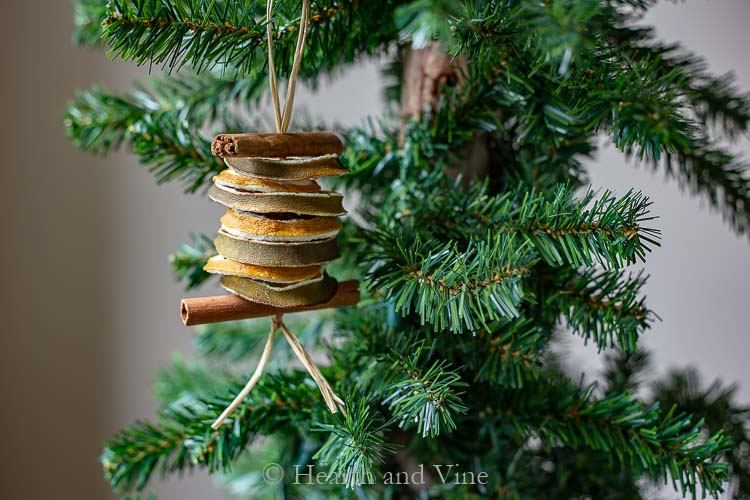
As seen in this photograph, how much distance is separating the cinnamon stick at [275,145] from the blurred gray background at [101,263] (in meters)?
0.52

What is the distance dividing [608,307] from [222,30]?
0.27m

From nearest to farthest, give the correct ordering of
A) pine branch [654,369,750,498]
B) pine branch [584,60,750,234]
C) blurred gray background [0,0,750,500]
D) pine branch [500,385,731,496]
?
pine branch [584,60,750,234] → pine branch [500,385,731,496] → pine branch [654,369,750,498] → blurred gray background [0,0,750,500]

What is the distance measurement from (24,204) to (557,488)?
0.73 meters

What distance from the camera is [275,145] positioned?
0.34 meters

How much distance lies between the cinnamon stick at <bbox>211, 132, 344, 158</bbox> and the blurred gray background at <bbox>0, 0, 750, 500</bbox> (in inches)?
20.4

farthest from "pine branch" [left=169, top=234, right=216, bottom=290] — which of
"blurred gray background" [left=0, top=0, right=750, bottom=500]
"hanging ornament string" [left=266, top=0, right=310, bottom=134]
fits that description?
"blurred gray background" [left=0, top=0, right=750, bottom=500]

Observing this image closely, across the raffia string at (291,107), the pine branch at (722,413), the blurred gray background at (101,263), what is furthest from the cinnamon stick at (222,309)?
the blurred gray background at (101,263)

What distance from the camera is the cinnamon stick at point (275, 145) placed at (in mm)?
330

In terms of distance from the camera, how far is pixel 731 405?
0.58 meters

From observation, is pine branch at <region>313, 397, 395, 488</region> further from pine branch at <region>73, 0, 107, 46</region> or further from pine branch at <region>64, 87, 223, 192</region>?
pine branch at <region>73, 0, 107, 46</region>

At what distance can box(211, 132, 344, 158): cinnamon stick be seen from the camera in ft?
1.08

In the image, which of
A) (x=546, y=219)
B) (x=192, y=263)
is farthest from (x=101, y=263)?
(x=546, y=219)

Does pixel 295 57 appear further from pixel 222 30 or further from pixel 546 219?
pixel 546 219

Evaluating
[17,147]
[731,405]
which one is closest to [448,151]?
[731,405]
